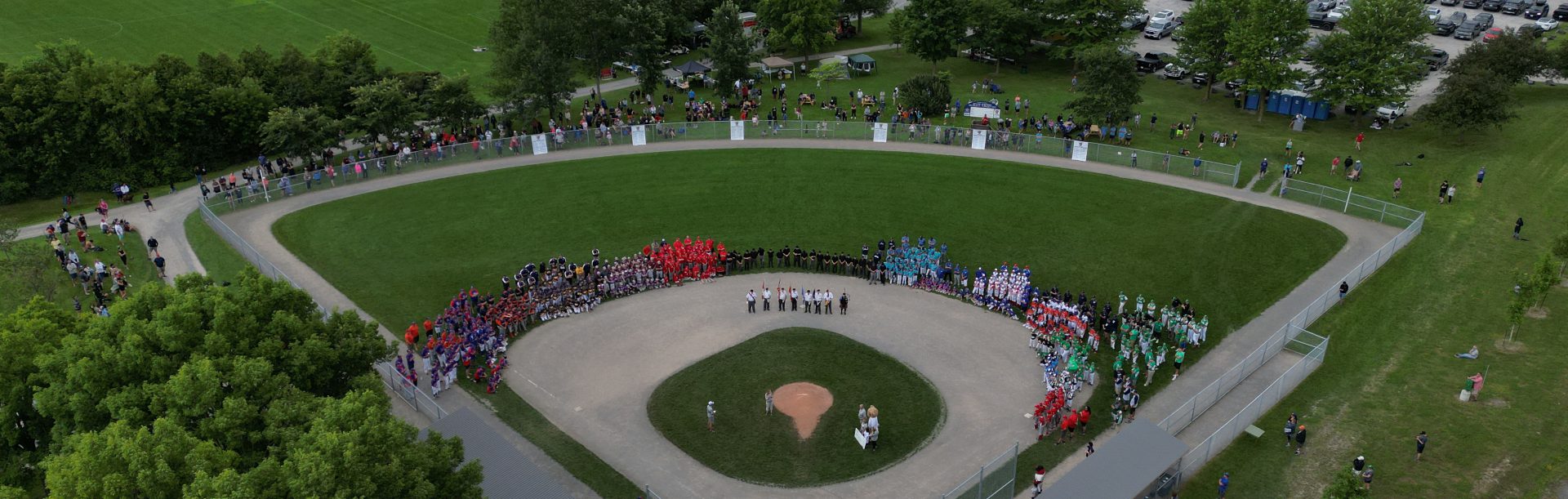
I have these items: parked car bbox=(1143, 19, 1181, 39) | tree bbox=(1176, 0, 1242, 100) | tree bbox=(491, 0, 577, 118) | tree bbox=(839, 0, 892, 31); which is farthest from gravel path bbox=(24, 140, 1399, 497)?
tree bbox=(839, 0, 892, 31)

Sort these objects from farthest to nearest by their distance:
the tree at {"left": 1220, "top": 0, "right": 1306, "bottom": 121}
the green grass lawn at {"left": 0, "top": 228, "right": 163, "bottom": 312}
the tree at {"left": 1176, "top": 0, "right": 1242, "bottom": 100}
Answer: the tree at {"left": 1176, "top": 0, "right": 1242, "bottom": 100}, the tree at {"left": 1220, "top": 0, "right": 1306, "bottom": 121}, the green grass lawn at {"left": 0, "top": 228, "right": 163, "bottom": 312}

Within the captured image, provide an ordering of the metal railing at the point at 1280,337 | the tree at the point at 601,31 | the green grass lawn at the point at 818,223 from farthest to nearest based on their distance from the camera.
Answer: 1. the tree at the point at 601,31
2. the green grass lawn at the point at 818,223
3. the metal railing at the point at 1280,337

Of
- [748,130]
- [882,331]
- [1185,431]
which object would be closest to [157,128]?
[748,130]

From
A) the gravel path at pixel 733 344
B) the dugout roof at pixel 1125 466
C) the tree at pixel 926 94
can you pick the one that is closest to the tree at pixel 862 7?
the tree at pixel 926 94

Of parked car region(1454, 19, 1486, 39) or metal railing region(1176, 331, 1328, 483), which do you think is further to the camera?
parked car region(1454, 19, 1486, 39)

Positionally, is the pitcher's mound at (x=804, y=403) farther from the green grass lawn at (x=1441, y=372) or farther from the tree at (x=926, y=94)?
the tree at (x=926, y=94)

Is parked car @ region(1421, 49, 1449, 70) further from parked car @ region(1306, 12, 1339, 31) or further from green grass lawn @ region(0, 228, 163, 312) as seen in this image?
green grass lawn @ region(0, 228, 163, 312)

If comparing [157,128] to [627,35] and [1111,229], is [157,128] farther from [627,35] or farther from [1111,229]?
[1111,229]
